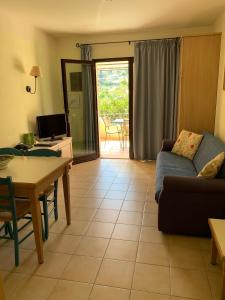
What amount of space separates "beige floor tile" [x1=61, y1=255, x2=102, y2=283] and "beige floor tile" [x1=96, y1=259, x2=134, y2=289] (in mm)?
57

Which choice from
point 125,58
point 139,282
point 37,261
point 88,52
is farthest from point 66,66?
point 139,282

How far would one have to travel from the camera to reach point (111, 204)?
318 centimetres

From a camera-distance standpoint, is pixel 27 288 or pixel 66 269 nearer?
pixel 27 288

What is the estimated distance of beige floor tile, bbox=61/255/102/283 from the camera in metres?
1.91

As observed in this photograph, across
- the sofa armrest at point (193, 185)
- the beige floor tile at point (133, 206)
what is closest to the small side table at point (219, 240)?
the sofa armrest at point (193, 185)

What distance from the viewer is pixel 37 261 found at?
2105 mm

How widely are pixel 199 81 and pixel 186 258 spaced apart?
272cm

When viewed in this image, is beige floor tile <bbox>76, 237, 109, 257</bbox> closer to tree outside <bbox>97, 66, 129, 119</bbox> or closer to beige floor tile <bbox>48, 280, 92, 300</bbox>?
beige floor tile <bbox>48, 280, 92, 300</bbox>

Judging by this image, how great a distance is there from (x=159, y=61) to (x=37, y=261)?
13.2 ft

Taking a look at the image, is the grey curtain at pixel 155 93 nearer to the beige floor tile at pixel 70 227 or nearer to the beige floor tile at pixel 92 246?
the beige floor tile at pixel 70 227

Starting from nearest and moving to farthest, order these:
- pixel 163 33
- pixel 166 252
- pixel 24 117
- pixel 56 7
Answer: pixel 166 252
pixel 56 7
pixel 24 117
pixel 163 33

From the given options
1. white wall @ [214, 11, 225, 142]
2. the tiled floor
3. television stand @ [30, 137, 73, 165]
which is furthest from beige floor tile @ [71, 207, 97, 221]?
white wall @ [214, 11, 225, 142]

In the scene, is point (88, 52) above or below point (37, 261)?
above

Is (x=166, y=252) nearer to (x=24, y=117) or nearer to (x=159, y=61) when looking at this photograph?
(x=24, y=117)
